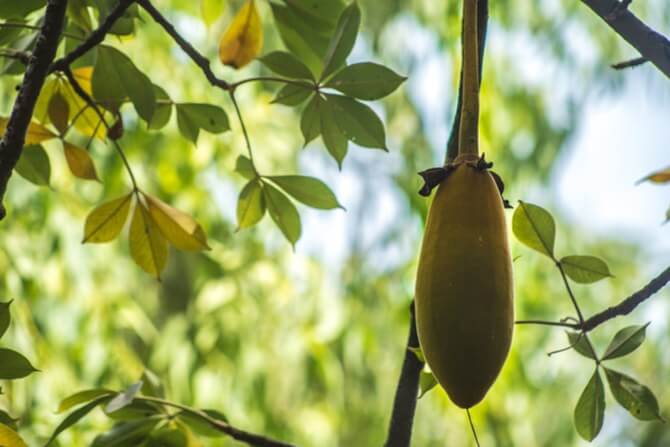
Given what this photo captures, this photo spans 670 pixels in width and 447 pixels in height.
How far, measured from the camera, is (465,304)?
1.08 ft

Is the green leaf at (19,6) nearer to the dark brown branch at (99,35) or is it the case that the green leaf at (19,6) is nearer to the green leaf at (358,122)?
the dark brown branch at (99,35)

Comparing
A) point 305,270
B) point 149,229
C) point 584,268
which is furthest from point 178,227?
point 305,270

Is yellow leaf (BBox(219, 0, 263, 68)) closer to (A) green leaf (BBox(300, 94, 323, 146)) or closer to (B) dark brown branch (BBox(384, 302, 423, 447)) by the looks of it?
(A) green leaf (BBox(300, 94, 323, 146))

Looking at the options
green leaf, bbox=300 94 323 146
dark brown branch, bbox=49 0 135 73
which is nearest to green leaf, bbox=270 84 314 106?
green leaf, bbox=300 94 323 146

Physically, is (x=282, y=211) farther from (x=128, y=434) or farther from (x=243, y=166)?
(x=128, y=434)

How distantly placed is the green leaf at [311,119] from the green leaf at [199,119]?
45mm

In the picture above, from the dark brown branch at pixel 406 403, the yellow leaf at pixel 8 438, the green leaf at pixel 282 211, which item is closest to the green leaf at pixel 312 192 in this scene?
the green leaf at pixel 282 211

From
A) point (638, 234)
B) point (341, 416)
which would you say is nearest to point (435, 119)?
point (341, 416)

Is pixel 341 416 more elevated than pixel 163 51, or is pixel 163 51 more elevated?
pixel 163 51

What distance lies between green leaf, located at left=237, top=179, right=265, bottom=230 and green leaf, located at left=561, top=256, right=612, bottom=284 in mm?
186

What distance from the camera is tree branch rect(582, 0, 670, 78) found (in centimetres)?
44

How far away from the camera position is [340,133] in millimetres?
543

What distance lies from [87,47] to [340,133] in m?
0.15

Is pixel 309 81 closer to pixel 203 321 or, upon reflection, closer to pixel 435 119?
pixel 203 321
